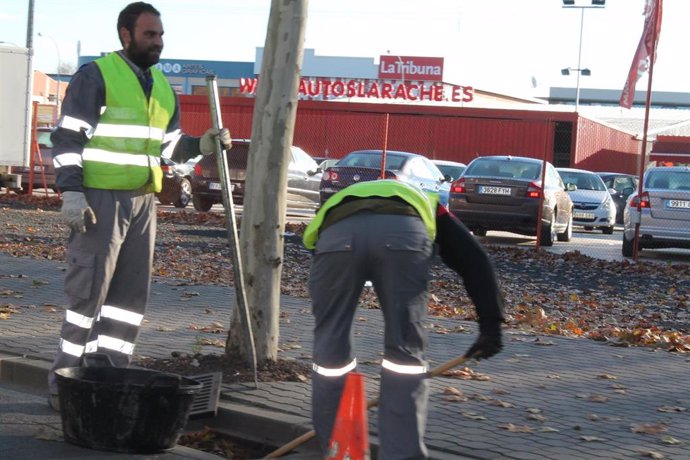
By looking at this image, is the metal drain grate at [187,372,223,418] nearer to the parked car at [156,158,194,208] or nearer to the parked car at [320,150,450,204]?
the parked car at [320,150,450,204]

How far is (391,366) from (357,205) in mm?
666

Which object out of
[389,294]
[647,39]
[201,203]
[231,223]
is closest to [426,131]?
[201,203]

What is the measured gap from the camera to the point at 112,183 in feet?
21.6

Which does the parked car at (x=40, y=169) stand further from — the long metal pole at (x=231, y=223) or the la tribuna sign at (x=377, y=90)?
the la tribuna sign at (x=377, y=90)

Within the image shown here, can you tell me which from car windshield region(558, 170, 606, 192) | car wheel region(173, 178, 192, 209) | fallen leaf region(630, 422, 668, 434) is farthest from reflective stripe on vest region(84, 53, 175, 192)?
car windshield region(558, 170, 606, 192)

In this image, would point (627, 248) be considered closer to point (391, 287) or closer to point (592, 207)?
point (592, 207)

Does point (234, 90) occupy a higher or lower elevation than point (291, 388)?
higher

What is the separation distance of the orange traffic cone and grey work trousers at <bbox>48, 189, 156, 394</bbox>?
2.12m

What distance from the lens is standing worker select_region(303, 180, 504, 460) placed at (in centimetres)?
492

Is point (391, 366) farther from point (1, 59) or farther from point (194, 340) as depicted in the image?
point (1, 59)

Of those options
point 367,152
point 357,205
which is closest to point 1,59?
point 367,152

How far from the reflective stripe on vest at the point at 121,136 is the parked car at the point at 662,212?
1328cm

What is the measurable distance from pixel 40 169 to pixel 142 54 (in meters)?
21.8

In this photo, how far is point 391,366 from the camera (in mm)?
5000
